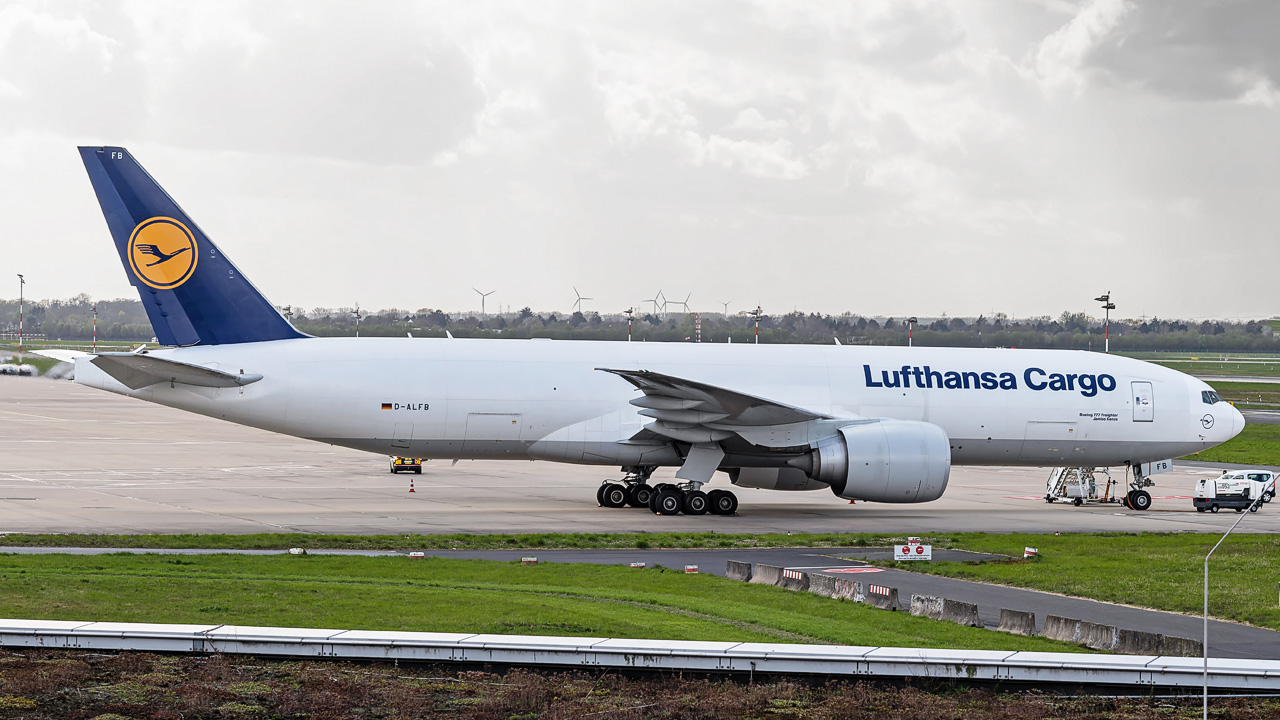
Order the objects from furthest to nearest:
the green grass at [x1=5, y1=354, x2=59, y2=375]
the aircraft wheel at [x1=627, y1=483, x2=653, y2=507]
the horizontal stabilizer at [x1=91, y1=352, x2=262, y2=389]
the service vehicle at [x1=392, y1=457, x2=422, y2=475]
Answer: the green grass at [x1=5, y1=354, x2=59, y2=375] < the service vehicle at [x1=392, y1=457, x2=422, y2=475] < the aircraft wheel at [x1=627, y1=483, x2=653, y2=507] < the horizontal stabilizer at [x1=91, y1=352, x2=262, y2=389]

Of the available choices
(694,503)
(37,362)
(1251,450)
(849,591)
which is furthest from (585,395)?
(1251,450)

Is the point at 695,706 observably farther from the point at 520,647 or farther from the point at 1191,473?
the point at 1191,473

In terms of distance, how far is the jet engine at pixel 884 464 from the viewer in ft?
90.5

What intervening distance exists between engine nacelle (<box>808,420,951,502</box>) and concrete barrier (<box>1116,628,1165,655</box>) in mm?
14462

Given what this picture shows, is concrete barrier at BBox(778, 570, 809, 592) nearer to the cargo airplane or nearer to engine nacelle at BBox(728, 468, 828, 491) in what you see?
the cargo airplane

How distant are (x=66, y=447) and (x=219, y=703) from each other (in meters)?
37.4

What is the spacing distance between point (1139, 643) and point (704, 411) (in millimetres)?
15969

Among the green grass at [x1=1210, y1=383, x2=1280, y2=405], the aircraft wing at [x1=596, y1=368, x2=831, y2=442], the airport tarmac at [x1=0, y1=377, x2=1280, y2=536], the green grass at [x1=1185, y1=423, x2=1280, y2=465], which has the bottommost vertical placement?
the airport tarmac at [x1=0, y1=377, x2=1280, y2=536]

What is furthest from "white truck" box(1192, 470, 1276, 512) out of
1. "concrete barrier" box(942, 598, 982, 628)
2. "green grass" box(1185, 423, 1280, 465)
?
"concrete barrier" box(942, 598, 982, 628)

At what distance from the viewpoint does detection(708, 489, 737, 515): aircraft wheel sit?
2902cm

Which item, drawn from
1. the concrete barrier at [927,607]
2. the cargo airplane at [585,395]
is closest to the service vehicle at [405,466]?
the cargo airplane at [585,395]

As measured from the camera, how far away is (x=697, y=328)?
73.5 m

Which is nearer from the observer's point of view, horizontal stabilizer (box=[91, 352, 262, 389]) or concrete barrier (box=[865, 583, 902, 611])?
concrete barrier (box=[865, 583, 902, 611])

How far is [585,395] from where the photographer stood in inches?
1150
